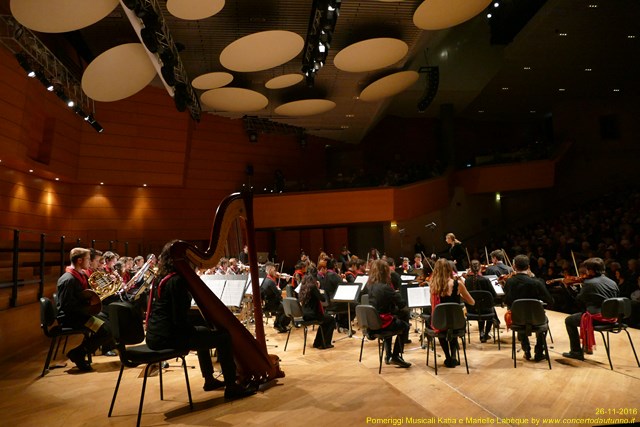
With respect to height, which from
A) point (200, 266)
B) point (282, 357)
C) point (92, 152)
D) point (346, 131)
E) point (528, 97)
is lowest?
point (282, 357)

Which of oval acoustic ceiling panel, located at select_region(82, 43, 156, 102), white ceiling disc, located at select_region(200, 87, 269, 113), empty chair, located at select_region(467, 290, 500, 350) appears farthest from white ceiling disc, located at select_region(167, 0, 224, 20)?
empty chair, located at select_region(467, 290, 500, 350)

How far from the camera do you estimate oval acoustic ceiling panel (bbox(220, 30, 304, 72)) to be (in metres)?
7.87

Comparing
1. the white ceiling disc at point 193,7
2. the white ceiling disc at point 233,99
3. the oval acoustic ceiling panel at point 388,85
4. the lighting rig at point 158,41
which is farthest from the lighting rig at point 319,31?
the lighting rig at point 158,41

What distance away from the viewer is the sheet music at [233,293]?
5457mm

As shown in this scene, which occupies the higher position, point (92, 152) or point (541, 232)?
point (92, 152)

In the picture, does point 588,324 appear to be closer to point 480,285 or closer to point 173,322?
point 480,285

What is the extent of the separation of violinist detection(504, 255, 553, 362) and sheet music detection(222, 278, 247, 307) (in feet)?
10.6

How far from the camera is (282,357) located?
233 inches

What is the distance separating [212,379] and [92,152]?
1012 cm

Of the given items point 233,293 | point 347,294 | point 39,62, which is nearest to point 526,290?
point 347,294

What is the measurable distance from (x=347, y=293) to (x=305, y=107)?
711cm

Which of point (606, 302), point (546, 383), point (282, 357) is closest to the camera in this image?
point (546, 383)

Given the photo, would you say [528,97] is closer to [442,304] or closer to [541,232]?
[541,232]

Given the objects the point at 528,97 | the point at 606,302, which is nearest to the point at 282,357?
the point at 606,302
